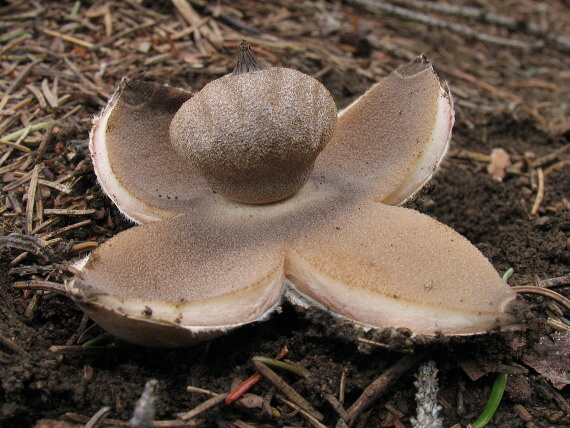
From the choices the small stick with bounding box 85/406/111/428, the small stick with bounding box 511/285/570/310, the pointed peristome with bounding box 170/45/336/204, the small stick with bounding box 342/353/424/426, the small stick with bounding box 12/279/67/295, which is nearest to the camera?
the small stick with bounding box 85/406/111/428

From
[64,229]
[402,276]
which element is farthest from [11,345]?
[402,276]

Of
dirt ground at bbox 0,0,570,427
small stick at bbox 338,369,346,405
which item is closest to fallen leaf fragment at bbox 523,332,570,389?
dirt ground at bbox 0,0,570,427

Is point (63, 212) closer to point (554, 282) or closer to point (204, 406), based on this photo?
point (204, 406)

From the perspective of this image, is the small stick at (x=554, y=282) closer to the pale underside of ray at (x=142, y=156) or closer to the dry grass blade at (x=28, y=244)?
the pale underside of ray at (x=142, y=156)

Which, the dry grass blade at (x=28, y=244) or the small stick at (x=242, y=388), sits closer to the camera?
the small stick at (x=242, y=388)

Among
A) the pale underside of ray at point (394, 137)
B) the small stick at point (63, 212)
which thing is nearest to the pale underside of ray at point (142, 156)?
the small stick at point (63, 212)

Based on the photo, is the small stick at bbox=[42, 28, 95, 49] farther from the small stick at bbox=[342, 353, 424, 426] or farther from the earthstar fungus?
the small stick at bbox=[342, 353, 424, 426]
